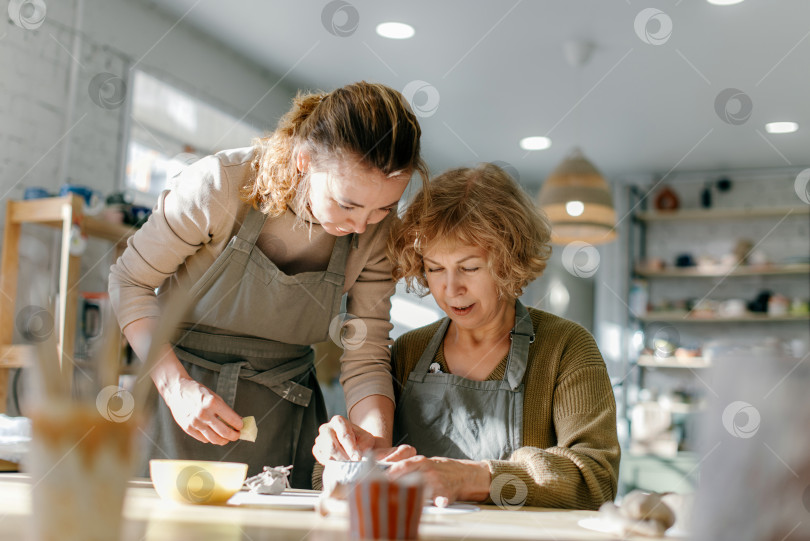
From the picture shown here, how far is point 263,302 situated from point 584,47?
343 cm

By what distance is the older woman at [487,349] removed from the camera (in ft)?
4.80

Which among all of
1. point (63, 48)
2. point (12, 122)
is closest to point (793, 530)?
point (12, 122)

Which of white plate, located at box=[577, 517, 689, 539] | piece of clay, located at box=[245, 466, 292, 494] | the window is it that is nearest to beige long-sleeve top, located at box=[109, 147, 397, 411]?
piece of clay, located at box=[245, 466, 292, 494]

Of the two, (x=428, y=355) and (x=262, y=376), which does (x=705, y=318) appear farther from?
(x=262, y=376)

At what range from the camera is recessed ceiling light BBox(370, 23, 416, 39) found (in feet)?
14.0

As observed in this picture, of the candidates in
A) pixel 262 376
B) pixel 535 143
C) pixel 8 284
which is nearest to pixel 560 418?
pixel 262 376

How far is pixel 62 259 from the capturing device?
319 centimetres

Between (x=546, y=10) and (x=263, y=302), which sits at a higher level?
(x=546, y=10)

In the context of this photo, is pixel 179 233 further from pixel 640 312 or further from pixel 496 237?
pixel 640 312

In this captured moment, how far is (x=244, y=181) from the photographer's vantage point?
154 centimetres

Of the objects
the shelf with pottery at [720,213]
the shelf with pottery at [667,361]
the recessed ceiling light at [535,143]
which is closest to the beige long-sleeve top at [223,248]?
the recessed ceiling light at [535,143]

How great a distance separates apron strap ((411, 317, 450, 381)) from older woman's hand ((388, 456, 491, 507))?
431 millimetres

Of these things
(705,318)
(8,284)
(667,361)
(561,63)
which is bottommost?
(8,284)

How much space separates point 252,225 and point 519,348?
23.6 inches
